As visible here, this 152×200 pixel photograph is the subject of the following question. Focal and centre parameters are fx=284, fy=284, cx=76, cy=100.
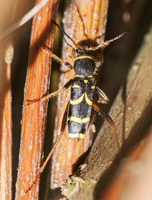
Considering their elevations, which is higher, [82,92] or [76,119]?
[82,92]

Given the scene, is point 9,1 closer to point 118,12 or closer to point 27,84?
point 27,84

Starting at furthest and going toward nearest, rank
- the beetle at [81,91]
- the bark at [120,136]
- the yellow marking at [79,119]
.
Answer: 1. the yellow marking at [79,119]
2. the beetle at [81,91]
3. the bark at [120,136]

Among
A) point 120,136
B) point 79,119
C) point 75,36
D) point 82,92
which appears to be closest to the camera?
point 120,136

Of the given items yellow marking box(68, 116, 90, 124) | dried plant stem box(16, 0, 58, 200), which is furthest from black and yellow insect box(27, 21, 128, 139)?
dried plant stem box(16, 0, 58, 200)

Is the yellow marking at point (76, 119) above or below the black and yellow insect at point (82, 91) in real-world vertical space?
below

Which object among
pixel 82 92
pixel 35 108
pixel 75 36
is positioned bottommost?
pixel 35 108

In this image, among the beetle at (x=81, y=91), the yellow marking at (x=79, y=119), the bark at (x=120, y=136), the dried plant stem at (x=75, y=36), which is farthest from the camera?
the yellow marking at (x=79, y=119)

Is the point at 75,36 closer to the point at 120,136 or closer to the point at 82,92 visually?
the point at 82,92

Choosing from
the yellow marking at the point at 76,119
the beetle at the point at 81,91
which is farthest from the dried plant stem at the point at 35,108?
the yellow marking at the point at 76,119

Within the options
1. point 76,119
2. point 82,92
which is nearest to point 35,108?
point 76,119

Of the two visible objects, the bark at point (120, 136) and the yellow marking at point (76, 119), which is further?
the yellow marking at point (76, 119)

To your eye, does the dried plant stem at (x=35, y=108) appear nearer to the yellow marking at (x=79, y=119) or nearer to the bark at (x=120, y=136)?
the bark at (x=120, y=136)
